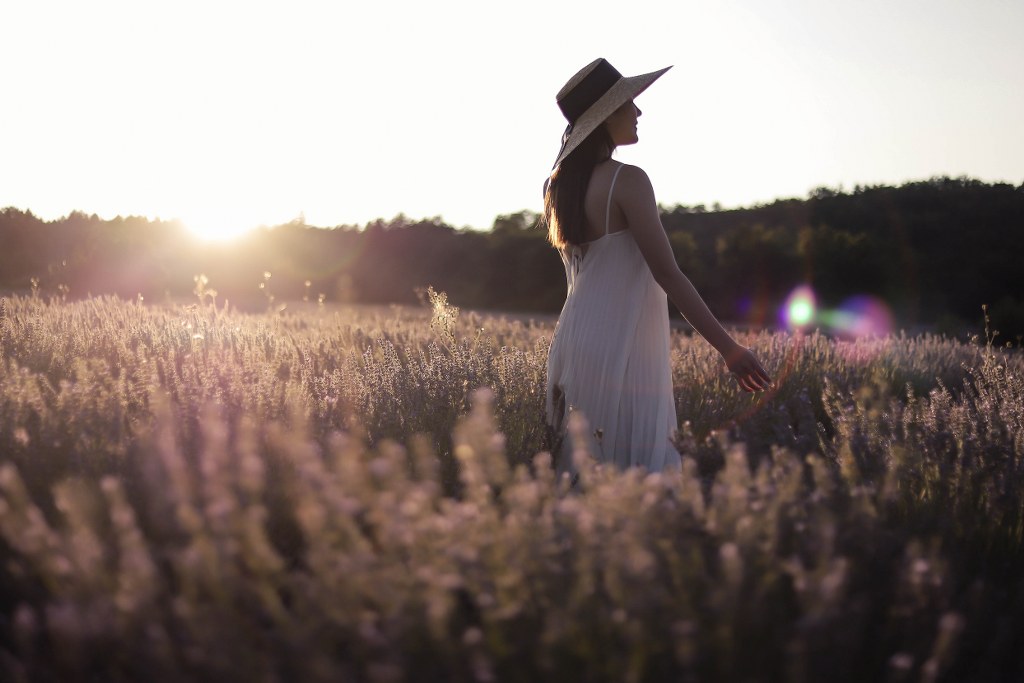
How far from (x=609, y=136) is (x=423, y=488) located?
2.04m

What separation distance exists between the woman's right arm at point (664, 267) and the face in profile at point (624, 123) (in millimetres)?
205

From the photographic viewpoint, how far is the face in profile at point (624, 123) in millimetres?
3256

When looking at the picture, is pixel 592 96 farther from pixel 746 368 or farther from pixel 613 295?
pixel 746 368

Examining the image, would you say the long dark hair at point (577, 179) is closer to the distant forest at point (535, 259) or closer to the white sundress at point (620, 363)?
the white sundress at point (620, 363)

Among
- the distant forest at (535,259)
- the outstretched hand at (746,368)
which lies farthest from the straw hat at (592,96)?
the distant forest at (535,259)

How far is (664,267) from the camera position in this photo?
319cm

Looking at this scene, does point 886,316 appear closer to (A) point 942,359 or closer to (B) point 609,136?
(A) point 942,359

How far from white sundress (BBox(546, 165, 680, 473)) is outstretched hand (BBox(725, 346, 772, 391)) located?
36 centimetres

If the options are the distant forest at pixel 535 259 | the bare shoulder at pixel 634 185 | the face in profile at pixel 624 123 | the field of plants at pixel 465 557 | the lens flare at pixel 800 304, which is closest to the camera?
the field of plants at pixel 465 557

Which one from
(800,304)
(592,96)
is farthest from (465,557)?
(800,304)

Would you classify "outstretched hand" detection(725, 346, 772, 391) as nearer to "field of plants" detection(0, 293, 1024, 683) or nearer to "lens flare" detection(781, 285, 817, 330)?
"field of plants" detection(0, 293, 1024, 683)

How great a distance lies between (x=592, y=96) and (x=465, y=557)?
2.28 metres

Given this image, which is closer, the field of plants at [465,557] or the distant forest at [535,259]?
the field of plants at [465,557]

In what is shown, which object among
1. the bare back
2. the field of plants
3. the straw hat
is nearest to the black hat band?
the straw hat
